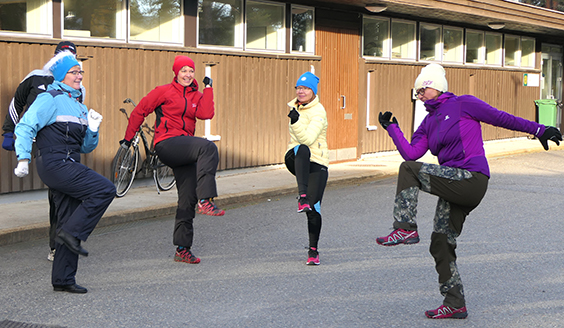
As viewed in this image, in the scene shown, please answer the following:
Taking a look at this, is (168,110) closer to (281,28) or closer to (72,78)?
(72,78)

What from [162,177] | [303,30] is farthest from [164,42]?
[303,30]

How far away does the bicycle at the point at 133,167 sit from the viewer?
35.1ft

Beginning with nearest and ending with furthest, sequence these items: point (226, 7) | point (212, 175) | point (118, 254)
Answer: point (212, 175) → point (118, 254) → point (226, 7)

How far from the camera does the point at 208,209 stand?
21.5 ft

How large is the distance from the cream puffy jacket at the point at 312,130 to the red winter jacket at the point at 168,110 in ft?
3.37

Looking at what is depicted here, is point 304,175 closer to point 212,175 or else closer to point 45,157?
point 212,175

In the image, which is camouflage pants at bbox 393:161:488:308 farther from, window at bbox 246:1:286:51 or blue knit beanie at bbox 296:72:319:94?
window at bbox 246:1:286:51

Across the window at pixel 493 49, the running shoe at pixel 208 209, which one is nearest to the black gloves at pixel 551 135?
the running shoe at pixel 208 209

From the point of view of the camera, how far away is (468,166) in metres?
4.96

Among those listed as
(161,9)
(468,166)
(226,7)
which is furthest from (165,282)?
(226,7)

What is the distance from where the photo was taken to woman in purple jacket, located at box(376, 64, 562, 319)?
193 inches

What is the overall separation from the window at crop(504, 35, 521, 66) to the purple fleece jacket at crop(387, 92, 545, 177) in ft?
61.8

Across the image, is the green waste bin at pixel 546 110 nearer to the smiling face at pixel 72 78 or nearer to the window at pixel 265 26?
the window at pixel 265 26

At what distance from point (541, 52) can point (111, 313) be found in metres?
22.6
